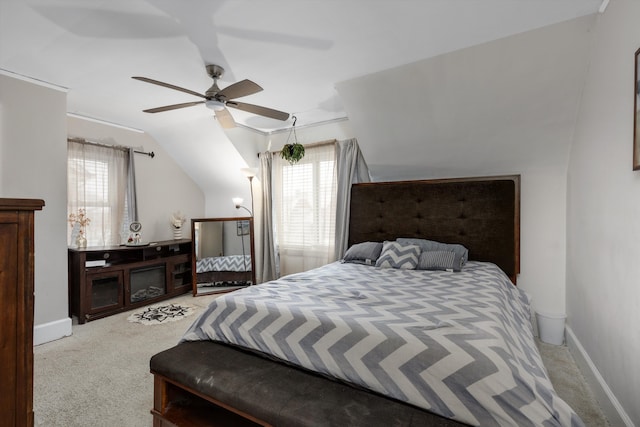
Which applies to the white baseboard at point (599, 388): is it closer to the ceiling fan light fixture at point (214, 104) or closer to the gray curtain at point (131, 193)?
the ceiling fan light fixture at point (214, 104)

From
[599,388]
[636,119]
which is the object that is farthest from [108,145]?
[599,388]

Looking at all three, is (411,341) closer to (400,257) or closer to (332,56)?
(400,257)

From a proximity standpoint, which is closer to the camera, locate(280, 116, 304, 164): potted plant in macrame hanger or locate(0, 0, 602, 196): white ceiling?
locate(0, 0, 602, 196): white ceiling

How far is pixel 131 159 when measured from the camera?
399 cm

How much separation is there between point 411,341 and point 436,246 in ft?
6.52

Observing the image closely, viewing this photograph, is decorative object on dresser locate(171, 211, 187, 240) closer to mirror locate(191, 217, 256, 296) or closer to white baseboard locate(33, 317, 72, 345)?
mirror locate(191, 217, 256, 296)

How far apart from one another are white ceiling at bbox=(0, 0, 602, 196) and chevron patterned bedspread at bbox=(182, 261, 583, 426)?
5.35 feet

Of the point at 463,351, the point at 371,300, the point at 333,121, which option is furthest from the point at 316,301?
the point at 333,121

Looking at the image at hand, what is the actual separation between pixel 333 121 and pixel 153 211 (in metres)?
2.84

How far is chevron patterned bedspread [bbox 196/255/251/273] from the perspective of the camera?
437cm

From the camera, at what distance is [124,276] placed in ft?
11.7

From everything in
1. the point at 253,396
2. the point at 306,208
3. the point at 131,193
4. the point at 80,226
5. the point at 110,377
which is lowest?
the point at 110,377

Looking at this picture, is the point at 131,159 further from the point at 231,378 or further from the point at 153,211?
the point at 231,378

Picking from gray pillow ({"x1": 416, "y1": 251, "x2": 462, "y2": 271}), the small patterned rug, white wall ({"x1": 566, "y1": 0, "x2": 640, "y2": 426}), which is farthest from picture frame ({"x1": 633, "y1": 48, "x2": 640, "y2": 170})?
the small patterned rug
